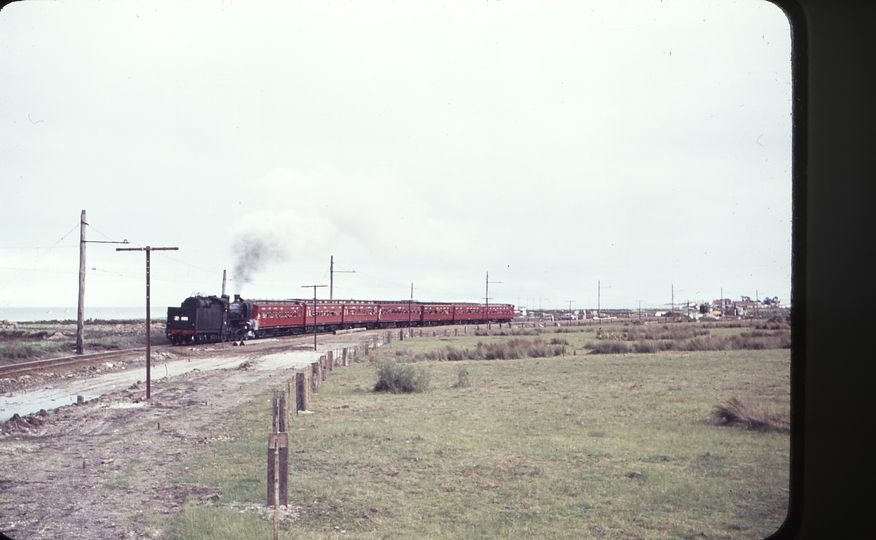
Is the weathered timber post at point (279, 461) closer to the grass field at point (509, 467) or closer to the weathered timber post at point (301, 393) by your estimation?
the grass field at point (509, 467)

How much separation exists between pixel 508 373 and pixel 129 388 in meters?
11.6

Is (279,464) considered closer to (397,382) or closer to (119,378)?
(397,382)

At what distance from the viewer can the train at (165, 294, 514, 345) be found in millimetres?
36562

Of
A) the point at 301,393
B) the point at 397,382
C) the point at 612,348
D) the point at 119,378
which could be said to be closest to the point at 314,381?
the point at 397,382

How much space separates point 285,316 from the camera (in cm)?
4438

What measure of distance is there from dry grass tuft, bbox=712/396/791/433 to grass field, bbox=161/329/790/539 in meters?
0.28

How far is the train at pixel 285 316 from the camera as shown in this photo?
36562 millimetres

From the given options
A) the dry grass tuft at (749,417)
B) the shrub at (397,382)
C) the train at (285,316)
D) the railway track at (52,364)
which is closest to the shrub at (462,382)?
the shrub at (397,382)

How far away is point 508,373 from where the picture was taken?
2208 cm

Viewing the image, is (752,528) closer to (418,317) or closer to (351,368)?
(351,368)

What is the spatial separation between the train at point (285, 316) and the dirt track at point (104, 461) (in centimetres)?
1327

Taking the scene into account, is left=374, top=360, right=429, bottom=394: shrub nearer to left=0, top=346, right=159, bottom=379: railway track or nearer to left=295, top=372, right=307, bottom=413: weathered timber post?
left=295, top=372, right=307, bottom=413: weathered timber post

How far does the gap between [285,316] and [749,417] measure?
35924mm

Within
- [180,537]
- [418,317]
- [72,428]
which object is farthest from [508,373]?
[418,317]
